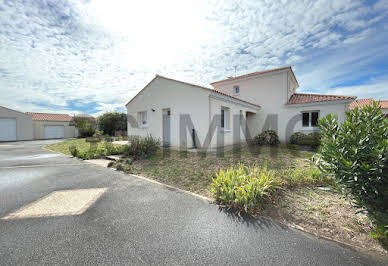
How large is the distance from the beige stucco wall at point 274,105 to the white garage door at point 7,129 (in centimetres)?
3183

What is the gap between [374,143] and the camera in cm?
253

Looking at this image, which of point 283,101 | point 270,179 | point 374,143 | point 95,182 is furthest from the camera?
point 283,101

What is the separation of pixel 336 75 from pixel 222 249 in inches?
715

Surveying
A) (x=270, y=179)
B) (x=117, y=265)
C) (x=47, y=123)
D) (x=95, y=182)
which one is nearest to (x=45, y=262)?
(x=117, y=265)

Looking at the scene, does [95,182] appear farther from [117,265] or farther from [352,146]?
[352,146]

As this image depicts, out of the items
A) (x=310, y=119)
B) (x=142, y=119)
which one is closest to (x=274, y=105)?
(x=310, y=119)

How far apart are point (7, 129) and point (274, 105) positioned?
34.3m

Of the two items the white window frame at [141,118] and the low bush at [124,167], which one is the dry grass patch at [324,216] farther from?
the white window frame at [141,118]

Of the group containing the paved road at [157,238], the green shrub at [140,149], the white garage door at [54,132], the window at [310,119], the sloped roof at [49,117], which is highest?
the sloped roof at [49,117]

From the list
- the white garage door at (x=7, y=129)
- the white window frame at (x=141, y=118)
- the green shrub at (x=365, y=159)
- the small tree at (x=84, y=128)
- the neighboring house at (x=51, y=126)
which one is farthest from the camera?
the neighboring house at (x=51, y=126)

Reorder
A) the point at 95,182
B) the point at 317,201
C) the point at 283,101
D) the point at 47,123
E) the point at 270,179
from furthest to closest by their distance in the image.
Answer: the point at 47,123, the point at 283,101, the point at 95,182, the point at 270,179, the point at 317,201

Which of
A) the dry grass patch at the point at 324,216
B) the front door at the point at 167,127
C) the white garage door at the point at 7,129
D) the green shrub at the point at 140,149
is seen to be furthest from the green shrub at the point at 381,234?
the white garage door at the point at 7,129

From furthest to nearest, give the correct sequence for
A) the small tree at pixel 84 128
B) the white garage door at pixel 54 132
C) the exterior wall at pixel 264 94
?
the white garage door at pixel 54 132 < the small tree at pixel 84 128 < the exterior wall at pixel 264 94

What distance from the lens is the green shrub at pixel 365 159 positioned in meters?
2.39
